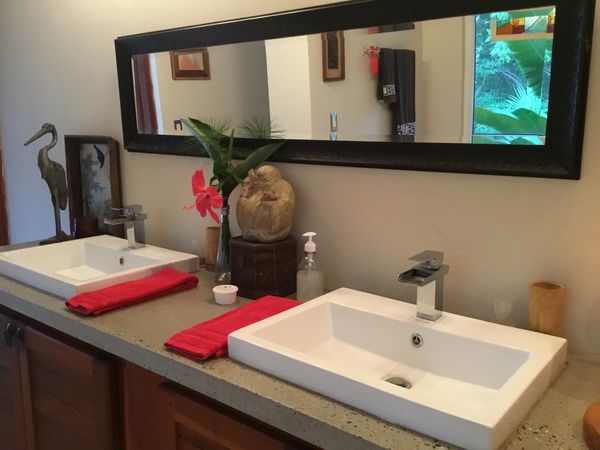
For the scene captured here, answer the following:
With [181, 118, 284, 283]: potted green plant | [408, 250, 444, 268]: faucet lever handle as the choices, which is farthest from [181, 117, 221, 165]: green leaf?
[408, 250, 444, 268]: faucet lever handle

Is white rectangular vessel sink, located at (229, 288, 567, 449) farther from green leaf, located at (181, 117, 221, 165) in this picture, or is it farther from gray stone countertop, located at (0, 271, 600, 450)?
green leaf, located at (181, 117, 221, 165)

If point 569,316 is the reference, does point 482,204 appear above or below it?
above

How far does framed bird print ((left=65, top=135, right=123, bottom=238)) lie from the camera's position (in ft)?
7.30

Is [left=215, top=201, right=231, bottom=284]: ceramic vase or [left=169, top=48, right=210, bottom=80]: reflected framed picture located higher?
[left=169, top=48, right=210, bottom=80]: reflected framed picture

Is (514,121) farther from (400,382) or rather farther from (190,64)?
(190,64)

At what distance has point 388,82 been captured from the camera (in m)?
1.40

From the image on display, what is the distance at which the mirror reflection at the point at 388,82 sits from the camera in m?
1.21

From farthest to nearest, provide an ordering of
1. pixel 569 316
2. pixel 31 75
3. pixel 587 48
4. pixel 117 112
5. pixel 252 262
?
pixel 31 75, pixel 117 112, pixel 252 262, pixel 569 316, pixel 587 48

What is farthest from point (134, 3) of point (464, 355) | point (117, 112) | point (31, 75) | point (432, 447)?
point (432, 447)

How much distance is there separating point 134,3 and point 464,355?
1598 mm

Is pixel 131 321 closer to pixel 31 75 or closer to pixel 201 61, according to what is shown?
pixel 201 61

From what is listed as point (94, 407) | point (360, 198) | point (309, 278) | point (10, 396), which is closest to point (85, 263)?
point (10, 396)

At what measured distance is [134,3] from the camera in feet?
6.64

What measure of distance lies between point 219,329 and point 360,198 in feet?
1.71
